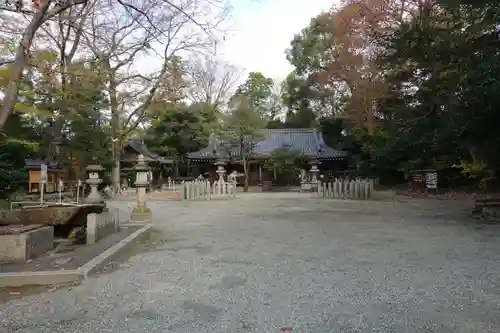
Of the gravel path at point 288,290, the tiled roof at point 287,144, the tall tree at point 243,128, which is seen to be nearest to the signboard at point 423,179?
the tiled roof at point 287,144

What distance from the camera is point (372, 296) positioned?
154 inches

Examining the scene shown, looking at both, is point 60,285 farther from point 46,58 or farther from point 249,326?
point 46,58

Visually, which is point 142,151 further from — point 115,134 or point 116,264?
point 116,264

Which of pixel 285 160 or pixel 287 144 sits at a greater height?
pixel 287 144

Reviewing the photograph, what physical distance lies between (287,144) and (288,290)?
2824 cm

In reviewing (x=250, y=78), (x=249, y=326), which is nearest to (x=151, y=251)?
(x=249, y=326)

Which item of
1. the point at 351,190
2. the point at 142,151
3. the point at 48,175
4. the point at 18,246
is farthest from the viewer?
the point at 142,151

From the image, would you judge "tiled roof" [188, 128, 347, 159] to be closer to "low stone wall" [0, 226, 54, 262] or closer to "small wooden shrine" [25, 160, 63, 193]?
"small wooden shrine" [25, 160, 63, 193]

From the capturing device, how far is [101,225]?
7.40 m

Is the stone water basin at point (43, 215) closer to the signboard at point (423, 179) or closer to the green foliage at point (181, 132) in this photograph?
the signboard at point (423, 179)

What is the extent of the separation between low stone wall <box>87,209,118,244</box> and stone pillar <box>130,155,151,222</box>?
1.50 m

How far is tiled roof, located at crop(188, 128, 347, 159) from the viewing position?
3141cm

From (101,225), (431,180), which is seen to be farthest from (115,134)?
(101,225)

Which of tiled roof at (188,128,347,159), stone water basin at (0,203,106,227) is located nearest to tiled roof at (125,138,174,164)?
tiled roof at (188,128,347,159)
